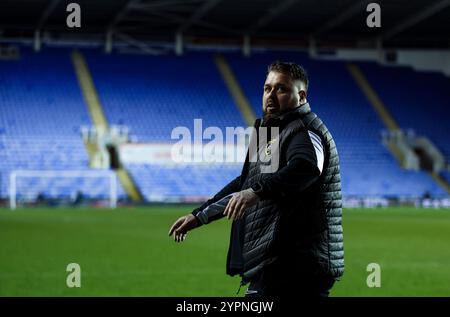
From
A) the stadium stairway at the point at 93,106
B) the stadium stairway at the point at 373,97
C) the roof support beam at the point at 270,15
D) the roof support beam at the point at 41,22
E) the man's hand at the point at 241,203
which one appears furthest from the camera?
the stadium stairway at the point at 373,97

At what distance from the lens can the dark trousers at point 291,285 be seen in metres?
3.85

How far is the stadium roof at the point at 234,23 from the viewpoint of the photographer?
37500 millimetres

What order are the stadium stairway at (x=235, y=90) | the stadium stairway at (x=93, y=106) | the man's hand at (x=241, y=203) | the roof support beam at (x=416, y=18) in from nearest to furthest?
the man's hand at (x=241, y=203) < the stadium stairway at (x=93, y=106) < the roof support beam at (x=416, y=18) < the stadium stairway at (x=235, y=90)

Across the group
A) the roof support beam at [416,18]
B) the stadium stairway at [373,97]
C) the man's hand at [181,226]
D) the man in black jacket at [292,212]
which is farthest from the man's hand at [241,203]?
the stadium stairway at [373,97]

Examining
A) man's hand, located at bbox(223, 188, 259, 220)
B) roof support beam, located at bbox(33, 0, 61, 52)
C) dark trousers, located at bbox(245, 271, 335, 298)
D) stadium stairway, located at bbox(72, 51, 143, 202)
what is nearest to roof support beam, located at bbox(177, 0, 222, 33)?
stadium stairway, located at bbox(72, 51, 143, 202)

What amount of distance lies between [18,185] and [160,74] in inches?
417

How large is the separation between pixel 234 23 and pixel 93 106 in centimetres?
807

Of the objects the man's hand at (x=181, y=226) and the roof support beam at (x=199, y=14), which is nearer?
the man's hand at (x=181, y=226)

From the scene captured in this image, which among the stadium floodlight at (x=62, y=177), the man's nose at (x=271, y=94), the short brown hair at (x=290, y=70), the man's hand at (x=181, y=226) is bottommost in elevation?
the man's hand at (x=181, y=226)

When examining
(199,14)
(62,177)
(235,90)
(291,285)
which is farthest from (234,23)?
(291,285)

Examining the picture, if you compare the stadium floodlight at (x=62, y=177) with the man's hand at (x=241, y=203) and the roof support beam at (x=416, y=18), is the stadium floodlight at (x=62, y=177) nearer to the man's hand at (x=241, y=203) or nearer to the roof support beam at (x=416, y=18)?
the roof support beam at (x=416, y=18)

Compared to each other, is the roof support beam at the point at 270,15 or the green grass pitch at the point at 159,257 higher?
the roof support beam at the point at 270,15

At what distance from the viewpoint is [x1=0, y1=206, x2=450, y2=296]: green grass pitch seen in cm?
1086

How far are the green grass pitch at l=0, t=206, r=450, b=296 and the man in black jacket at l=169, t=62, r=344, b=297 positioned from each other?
649cm
